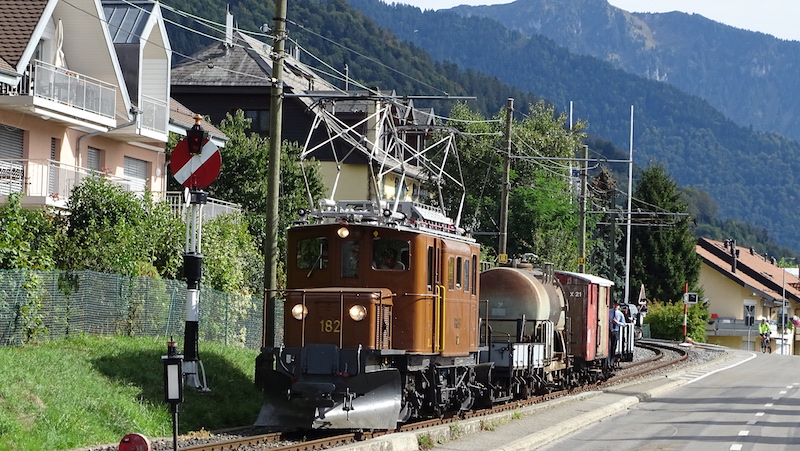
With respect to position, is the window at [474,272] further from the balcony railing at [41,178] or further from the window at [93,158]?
the window at [93,158]

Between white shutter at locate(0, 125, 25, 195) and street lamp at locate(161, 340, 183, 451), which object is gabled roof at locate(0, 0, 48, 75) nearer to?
white shutter at locate(0, 125, 25, 195)

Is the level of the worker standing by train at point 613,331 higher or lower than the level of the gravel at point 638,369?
higher

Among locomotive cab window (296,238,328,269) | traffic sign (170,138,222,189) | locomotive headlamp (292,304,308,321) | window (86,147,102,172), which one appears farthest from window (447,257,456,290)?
window (86,147,102,172)

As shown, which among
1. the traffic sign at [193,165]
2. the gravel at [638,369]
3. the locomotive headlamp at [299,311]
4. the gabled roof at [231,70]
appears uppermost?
the gabled roof at [231,70]

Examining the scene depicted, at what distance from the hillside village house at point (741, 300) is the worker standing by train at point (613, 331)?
54.7 metres

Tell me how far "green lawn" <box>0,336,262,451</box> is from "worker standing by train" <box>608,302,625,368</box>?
15.7m

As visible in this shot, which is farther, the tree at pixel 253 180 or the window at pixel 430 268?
the tree at pixel 253 180

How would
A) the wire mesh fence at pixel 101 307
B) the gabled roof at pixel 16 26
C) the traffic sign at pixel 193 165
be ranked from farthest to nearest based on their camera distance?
the gabled roof at pixel 16 26, the wire mesh fence at pixel 101 307, the traffic sign at pixel 193 165

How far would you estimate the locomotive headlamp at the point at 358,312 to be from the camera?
58.0 ft

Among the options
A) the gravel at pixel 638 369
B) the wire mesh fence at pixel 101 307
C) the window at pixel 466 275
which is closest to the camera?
the gravel at pixel 638 369

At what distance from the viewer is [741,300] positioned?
99.1m

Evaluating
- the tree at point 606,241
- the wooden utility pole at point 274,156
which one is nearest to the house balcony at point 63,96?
the wooden utility pole at point 274,156

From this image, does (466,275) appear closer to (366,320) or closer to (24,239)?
(366,320)

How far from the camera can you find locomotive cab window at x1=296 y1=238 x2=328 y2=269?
62.0ft
